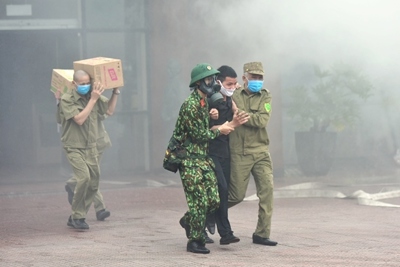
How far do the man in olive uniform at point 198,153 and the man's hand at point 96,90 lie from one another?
2.06 meters

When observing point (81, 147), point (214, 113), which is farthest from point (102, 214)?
point (214, 113)

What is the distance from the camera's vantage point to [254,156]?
8.36 metres

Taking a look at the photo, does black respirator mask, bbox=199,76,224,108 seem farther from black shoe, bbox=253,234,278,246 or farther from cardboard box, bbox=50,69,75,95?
cardboard box, bbox=50,69,75,95

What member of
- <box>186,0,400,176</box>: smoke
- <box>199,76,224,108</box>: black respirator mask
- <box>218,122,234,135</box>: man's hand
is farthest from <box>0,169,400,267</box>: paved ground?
<box>186,0,400,176</box>: smoke

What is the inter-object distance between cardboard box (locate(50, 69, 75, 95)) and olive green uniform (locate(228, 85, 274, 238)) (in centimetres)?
234

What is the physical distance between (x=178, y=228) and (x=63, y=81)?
2.06 metres

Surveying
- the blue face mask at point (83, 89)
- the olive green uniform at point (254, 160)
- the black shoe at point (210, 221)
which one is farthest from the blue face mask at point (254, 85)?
the blue face mask at point (83, 89)

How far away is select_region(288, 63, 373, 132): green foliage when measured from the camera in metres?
15.1

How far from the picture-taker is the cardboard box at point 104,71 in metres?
9.78

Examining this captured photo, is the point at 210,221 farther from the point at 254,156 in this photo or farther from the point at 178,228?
the point at 178,228

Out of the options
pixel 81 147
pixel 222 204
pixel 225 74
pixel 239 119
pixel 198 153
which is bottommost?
pixel 222 204

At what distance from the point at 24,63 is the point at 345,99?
5370 millimetres

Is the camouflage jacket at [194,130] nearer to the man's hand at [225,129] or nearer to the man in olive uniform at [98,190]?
the man's hand at [225,129]

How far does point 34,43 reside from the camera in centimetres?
1609
